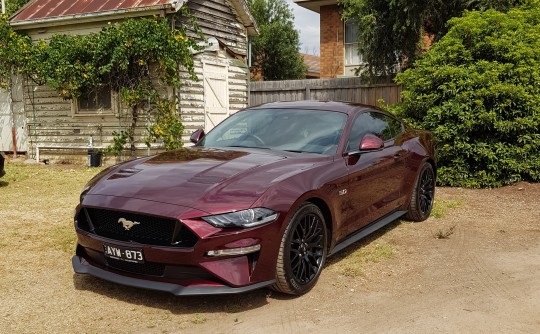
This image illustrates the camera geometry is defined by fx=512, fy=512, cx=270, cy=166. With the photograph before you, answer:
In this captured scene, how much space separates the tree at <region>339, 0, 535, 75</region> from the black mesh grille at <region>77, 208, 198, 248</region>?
10.1 m

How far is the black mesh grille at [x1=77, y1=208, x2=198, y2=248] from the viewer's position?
3436 millimetres

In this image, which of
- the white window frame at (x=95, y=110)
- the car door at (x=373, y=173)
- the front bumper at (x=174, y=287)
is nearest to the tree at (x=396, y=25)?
the white window frame at (x=95, y=110)

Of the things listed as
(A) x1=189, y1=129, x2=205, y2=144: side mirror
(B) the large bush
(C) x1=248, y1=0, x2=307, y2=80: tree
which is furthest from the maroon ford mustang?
(C) x1=248, y1=0, x2=307, y2=80: tree

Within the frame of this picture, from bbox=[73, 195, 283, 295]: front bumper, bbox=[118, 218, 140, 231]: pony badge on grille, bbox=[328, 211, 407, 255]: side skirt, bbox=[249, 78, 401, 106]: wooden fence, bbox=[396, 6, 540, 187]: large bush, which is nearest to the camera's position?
bbox=[73, 195, 283, 295]: front bumper

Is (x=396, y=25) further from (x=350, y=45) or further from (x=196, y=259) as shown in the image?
(x=196, y=259)

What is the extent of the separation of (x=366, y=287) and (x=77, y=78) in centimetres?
912

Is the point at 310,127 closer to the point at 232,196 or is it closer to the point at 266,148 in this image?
the point at 266,148

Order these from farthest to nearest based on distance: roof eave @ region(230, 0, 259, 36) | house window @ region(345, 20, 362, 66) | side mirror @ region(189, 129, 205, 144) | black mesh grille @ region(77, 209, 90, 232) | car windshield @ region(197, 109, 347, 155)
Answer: house window @ region(345, 20, 362, 66)
roof eave @ region(230, 0, 259, 36)
side mirror @ region(189, 129, 205, 144)
car windshield @ region(197, 109, 347, 155)
black mesh grille @ region(77, 209, 90, 232)

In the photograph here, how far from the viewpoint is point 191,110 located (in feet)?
40.5

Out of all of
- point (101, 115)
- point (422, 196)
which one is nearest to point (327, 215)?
point (422, 196)

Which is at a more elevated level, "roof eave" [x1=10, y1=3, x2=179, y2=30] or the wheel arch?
"roof eave" [x1=10, y1=3, x2=179, y2=30]

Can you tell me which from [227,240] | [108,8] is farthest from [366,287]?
[108,8]

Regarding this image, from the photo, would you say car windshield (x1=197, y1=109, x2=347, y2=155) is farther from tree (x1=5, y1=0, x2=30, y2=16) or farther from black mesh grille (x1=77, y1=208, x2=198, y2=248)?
tree (x1=5, y1=0, x2=30, y2=16)

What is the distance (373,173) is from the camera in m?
4.99
